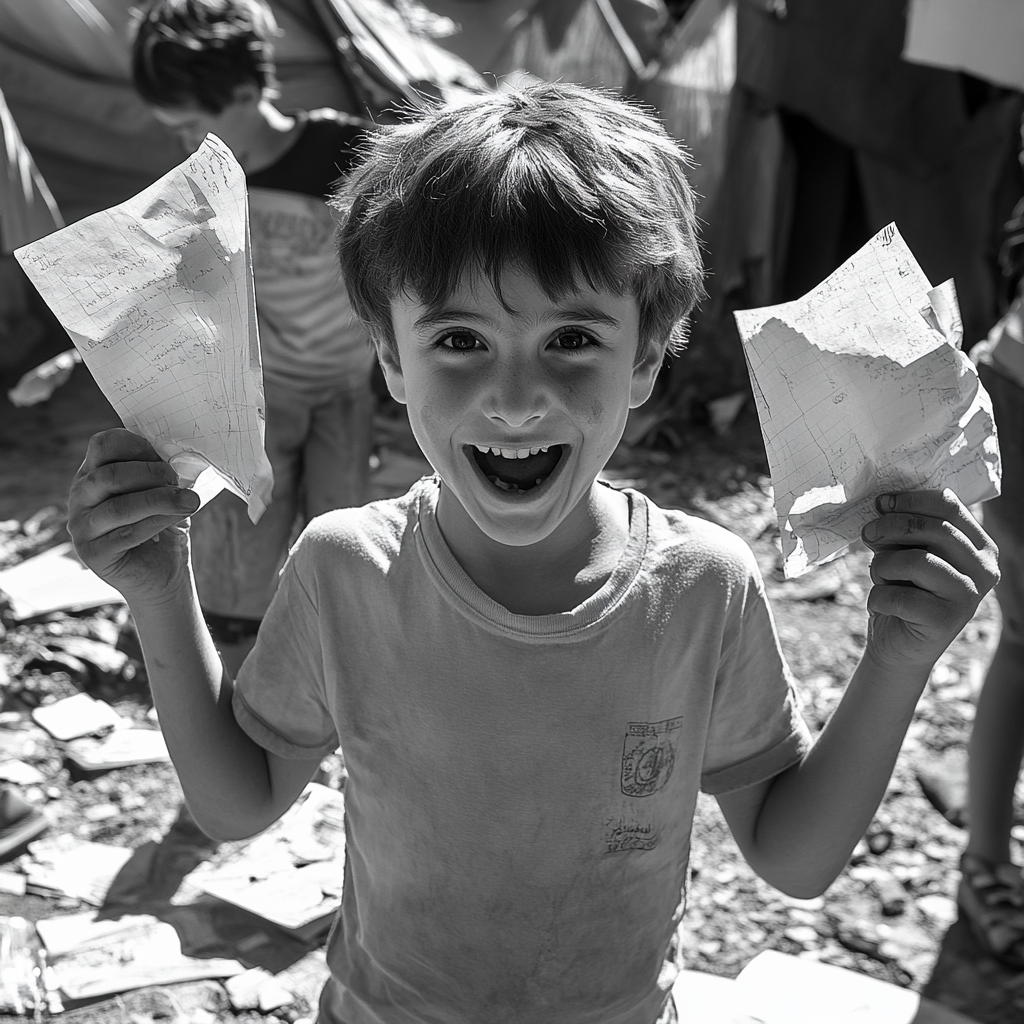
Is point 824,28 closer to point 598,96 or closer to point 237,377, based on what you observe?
point 598,96

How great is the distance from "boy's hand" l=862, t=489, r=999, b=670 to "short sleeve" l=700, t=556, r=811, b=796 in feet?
0.54

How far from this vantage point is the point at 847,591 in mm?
4355

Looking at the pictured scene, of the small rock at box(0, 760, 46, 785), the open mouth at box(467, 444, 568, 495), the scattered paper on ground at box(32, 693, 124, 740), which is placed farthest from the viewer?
the scattered paper on ground at box(32, 693, 124, 740)

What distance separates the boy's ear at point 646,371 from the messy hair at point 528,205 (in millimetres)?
12

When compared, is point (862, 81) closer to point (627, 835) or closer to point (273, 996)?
point (273, 996)

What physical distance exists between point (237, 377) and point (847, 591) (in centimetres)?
361

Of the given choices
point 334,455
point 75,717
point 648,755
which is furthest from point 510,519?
point 75,717

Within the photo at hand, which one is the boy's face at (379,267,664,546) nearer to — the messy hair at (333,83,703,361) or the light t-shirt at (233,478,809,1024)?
Result: the messy hair at (333,83,703,361)

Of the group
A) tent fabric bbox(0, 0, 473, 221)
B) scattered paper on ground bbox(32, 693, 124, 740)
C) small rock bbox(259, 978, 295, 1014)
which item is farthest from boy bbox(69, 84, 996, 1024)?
tent fabric bbox(0, 0, 473, 221)

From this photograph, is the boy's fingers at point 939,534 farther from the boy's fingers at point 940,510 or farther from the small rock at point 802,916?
the small rock at point 802,916

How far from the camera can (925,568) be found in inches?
42.4

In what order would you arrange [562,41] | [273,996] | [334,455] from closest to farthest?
[273,996], [334,455], [562,41]

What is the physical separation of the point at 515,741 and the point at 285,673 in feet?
0.93

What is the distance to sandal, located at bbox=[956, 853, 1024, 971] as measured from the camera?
247cm
